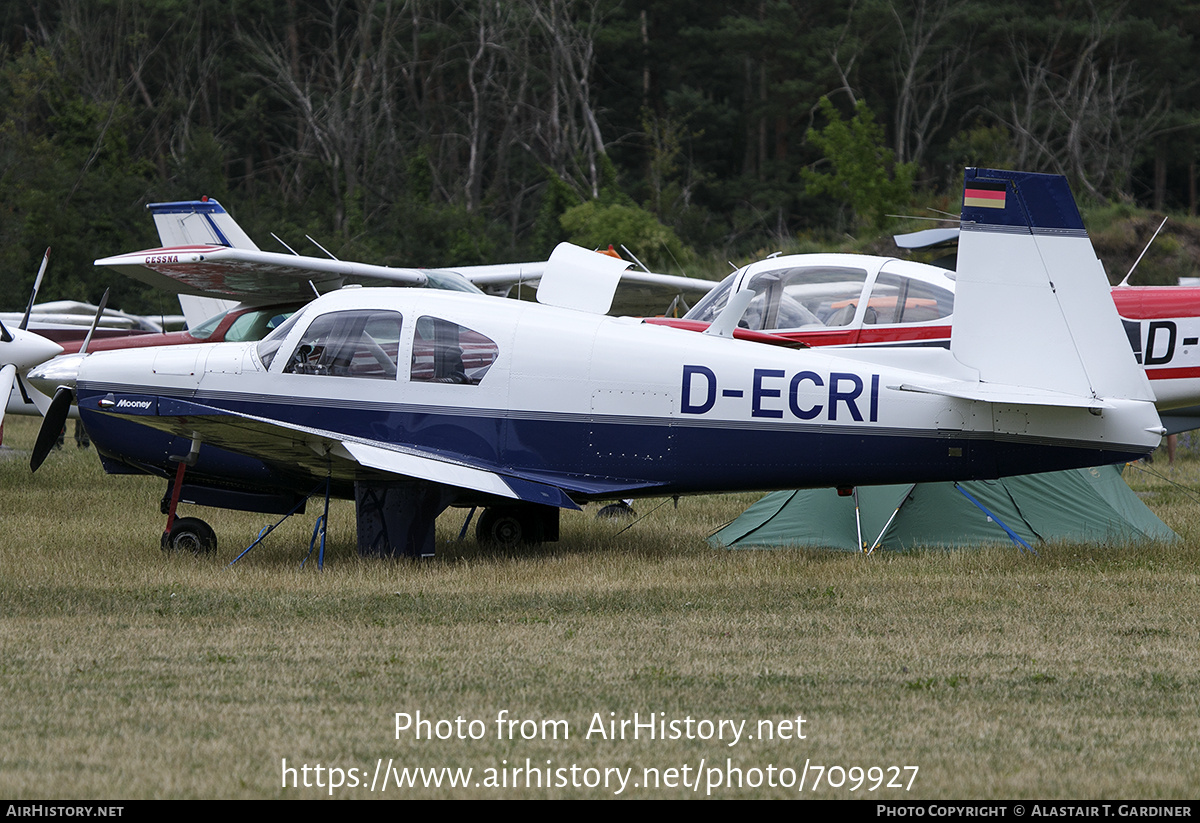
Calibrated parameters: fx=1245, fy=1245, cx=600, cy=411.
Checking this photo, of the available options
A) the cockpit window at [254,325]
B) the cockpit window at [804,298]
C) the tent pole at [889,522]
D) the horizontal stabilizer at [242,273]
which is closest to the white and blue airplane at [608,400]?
the cockpit window at [804,298]

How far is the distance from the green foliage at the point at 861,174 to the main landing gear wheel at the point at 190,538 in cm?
2700

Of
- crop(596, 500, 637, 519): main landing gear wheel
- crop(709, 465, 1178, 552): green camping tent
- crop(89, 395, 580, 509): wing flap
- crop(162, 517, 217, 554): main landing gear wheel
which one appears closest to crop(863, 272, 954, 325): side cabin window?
crop(709, 465, 1178, 552): green camping tent

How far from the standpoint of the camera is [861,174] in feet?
114

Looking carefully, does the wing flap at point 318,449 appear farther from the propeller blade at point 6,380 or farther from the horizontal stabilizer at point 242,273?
the horizontal stabilizer at point 242,273

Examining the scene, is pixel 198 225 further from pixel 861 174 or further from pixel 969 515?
pixel 861 174

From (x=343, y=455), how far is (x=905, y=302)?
172 inches

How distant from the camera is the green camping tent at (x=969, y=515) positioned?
9289 millimetres

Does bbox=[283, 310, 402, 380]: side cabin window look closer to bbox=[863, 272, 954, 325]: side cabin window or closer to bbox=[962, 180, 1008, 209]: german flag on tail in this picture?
bbox=[863, 272, 954, 325]: side cabin window

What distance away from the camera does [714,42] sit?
133ft

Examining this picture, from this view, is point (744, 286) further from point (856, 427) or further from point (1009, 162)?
point (1009, 162)

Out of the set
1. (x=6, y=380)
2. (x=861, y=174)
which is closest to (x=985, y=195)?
(x=6, y=380)

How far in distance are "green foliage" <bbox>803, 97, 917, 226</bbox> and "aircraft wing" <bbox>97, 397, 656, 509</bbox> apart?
26592mm

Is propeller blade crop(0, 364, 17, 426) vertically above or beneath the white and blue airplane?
beneath

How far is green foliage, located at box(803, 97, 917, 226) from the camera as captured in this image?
3403 centimetres
